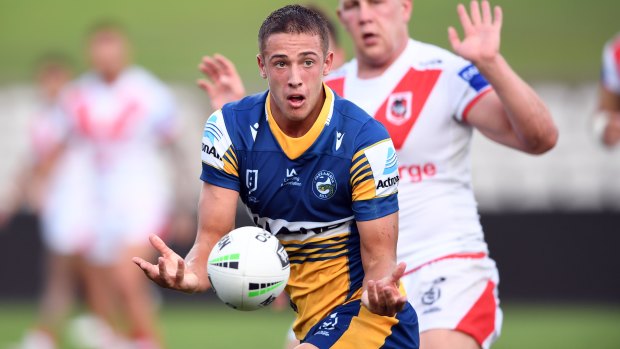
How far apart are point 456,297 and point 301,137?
1525 millimetres

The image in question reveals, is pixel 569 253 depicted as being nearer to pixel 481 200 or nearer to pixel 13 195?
pixel 481 200

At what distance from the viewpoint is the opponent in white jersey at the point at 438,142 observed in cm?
615

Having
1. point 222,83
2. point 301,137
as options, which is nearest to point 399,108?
point 222,83

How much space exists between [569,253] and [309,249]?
32.1 ft

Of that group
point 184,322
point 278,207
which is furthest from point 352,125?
point 184,322

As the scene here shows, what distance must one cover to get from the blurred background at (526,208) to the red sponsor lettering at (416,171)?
261 inches

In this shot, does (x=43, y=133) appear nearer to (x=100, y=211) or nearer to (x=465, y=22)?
(x=100, y=211)

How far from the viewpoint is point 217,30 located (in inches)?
727

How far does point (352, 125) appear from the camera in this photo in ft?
17.3

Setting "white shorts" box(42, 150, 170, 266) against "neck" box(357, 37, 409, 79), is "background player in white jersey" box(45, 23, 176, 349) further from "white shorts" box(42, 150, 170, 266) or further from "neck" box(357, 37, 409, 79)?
"neck" box(357, 37, 409, 79)

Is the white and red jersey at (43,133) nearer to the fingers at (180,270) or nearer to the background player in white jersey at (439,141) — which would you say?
the background player in white jersey at (439,141)

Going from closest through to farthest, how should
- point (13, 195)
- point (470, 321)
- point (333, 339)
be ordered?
point (333, 339) < point (470, 321) < point (13, 195)

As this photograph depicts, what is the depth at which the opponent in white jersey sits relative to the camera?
615 centimetres

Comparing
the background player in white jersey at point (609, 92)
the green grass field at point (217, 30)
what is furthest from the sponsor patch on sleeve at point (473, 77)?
the green grass field at point (217, 30)
